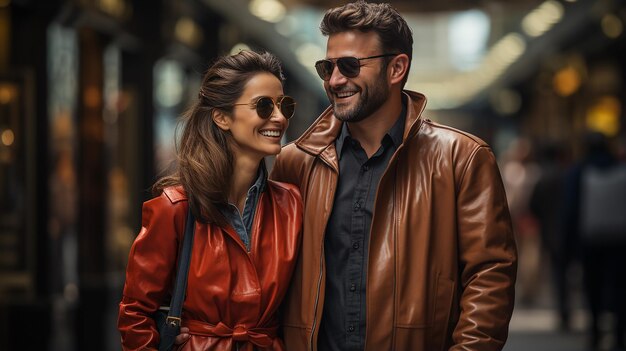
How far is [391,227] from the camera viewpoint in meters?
3.79

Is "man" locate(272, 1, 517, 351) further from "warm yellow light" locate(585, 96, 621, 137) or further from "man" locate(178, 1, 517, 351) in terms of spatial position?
"warm yellow light" locate(585, 96, 621, 137)

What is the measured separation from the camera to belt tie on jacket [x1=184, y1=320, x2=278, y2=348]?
3.74 metres

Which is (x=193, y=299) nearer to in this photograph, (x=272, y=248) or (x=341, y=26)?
(x=272, y=248)

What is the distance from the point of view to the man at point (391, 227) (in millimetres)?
3719

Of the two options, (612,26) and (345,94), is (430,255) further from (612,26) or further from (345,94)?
(612,26)

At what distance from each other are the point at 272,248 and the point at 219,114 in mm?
524

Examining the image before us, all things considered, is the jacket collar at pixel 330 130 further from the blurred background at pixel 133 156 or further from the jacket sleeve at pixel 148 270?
the jacket sleeve at pixel 148 270

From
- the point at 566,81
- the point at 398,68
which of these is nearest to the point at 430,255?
the point at 398,68

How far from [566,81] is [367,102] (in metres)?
20.4

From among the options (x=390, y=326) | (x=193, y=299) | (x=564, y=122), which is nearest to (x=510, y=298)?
(x=390, y=326)

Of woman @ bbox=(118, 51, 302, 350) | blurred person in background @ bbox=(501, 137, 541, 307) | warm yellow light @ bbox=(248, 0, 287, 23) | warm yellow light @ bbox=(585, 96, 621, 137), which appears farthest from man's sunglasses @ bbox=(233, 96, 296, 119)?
warm yellow light @ bbox=(585, 96, 621, 137)

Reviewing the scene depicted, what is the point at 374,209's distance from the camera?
3.77 metres

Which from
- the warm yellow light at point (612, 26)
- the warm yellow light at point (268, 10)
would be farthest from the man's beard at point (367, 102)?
the warm yellow light at point (612, 26)

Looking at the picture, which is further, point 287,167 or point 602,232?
point 602,232
